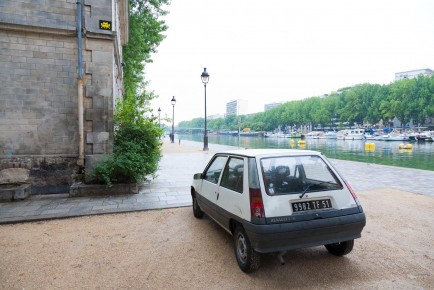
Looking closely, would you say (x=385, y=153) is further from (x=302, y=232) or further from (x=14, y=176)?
(x=14, y=176)

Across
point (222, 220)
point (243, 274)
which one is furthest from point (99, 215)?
point (243, 274)

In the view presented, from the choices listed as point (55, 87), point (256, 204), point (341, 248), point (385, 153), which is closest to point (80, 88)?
point (55, 87)

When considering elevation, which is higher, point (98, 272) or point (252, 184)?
point (252, 184)

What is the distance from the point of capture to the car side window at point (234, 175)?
148 inches

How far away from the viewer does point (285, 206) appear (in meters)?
3.35

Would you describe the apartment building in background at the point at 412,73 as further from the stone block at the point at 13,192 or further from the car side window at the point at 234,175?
the stone block at the point at 13,192

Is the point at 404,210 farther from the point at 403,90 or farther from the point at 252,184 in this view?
the point at 403,90

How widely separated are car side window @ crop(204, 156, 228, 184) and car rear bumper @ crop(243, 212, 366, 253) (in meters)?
1.36

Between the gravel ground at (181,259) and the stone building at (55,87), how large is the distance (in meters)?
2.90

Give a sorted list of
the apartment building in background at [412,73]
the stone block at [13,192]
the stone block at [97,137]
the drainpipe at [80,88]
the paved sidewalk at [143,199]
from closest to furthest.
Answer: the paved sidewalk at [143,199], the stone block at [13,192], the drainpipe at [80,88], the stone block at [97,137], the apartment building in background at [412,73]

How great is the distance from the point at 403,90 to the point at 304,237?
242 feet

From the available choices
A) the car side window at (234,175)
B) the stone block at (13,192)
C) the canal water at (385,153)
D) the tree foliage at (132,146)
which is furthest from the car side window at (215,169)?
the canal water at (385,153)

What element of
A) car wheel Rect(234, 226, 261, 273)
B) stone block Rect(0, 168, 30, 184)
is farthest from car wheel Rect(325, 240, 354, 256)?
stone block Rect(0, 168, 30, 184)

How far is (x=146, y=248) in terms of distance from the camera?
14.0 ft
